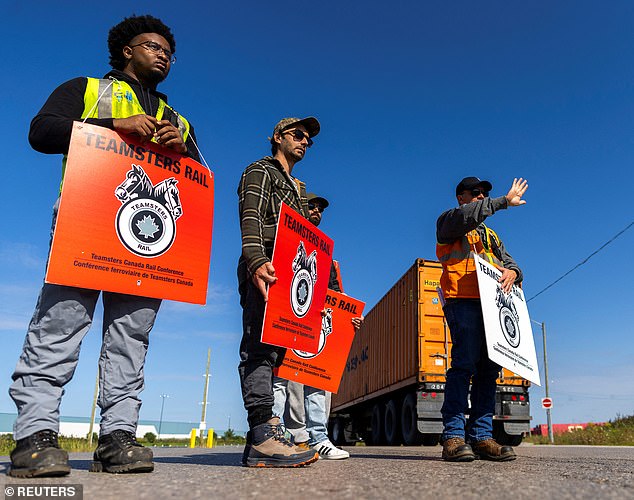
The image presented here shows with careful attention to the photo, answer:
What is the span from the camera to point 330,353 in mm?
4281

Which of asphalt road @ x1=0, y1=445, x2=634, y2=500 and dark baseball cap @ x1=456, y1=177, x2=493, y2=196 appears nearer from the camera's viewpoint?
asphalt road @ x1=0, y1=445, x2=634, y2=500

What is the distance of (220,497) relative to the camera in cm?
169

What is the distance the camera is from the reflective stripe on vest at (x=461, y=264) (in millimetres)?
3881

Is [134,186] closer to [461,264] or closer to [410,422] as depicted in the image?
[461,264]

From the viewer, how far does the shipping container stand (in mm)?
9672

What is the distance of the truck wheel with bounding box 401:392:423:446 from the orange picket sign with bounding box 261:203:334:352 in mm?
6853

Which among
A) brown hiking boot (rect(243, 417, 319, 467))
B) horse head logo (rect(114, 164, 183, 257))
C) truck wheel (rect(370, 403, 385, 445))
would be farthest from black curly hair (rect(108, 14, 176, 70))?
truck wheel (rect(370, 403, 385, 445))

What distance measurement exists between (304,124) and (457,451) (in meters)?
2.29

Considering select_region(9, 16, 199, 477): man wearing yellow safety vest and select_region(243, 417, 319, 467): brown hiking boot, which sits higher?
select_region(9, 16, 199, 477): man wearing yellow safety vest

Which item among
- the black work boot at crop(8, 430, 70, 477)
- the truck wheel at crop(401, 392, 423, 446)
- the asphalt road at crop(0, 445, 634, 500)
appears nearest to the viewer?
the asphalt road at crop(0, 445, 634, 500)

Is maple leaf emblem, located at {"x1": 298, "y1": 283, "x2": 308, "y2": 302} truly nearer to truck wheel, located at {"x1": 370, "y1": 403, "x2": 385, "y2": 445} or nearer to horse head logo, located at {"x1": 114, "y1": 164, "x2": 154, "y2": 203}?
horse head logo, located at {"x1": 114, "y1": 164, "x2": 154, "y2": 203}

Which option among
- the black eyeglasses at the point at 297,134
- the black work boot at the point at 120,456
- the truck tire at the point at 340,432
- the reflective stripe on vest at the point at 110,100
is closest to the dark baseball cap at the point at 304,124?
the black eyeglasses at the point at 297,134

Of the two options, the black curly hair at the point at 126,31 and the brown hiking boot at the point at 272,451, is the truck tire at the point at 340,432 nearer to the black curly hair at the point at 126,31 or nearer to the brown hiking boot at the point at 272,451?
the brown hiking boot at the point at 272,451

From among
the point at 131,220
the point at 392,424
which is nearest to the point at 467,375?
the point at 131,220
